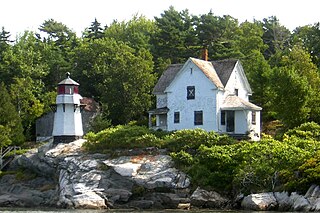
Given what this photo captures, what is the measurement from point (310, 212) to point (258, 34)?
43829 mm

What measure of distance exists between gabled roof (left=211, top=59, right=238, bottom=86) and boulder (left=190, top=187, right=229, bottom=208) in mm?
13816

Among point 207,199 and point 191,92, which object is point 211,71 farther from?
point 207,199

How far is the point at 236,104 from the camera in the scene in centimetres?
4916

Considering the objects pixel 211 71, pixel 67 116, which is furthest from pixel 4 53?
pixel 211 71

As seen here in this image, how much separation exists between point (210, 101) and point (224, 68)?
12.0 feet

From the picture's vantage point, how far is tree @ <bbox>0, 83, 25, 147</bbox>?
5075cm

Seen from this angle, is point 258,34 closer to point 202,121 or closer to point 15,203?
point 202,121

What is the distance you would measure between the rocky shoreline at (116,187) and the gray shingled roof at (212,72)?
8831mm

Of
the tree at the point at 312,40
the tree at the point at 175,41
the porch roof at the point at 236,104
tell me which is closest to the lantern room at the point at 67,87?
the porch roof at the point at 236,104

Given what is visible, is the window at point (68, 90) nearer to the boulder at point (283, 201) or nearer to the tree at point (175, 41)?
the tree at point (175, 41)

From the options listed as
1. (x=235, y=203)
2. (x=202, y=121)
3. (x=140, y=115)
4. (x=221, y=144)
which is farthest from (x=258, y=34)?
(x=235, y=203)

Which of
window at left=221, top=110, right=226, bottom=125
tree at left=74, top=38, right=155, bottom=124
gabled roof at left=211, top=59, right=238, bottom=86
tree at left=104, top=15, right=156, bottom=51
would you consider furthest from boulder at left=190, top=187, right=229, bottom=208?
tree at left=104, top=15, right=156, bottom=51

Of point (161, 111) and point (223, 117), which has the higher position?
point (161, 111)

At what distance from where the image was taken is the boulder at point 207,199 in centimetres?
3756
